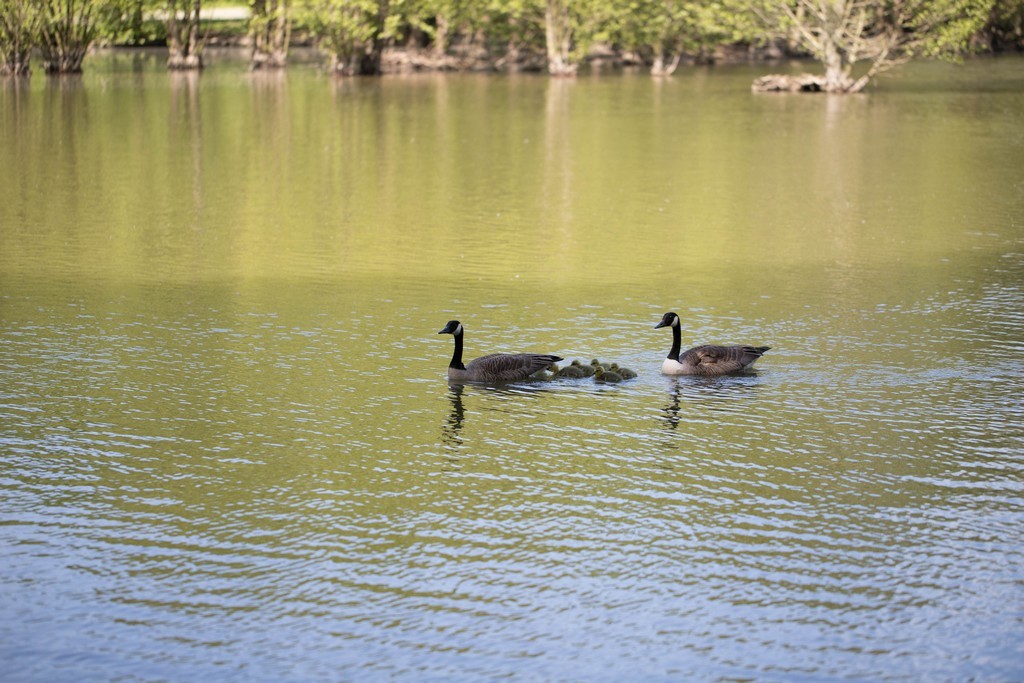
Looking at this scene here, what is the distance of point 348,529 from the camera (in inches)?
345

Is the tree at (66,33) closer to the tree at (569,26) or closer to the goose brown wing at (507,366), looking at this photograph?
the tree at (569,26)

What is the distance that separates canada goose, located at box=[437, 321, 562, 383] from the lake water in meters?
0.27

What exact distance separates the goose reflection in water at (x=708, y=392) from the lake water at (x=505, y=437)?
3 cm

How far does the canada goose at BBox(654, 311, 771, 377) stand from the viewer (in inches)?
479

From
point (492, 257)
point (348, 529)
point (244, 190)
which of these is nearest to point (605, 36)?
point (244, 190)

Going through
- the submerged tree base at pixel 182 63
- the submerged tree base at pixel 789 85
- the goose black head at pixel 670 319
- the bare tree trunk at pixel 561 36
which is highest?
the bare tree trunk at pixel 561 36

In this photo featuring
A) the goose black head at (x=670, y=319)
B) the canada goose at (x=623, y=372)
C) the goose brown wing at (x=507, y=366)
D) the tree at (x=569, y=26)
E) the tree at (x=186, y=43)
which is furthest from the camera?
the tree at (x=569, y=26)

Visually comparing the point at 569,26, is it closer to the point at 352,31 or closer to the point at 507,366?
the point at 352,31

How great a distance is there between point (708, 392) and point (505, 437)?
212 cm

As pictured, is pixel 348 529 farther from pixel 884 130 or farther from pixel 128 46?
pixel 128 46

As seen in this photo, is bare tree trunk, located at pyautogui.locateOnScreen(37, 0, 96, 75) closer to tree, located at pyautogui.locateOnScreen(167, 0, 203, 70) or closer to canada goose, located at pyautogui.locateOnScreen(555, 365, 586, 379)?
tree, located at pyautogui.locateOnScreen(167, 0, 203, 70)

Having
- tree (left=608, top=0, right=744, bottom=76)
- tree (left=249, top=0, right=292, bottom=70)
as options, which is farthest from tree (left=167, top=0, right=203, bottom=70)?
tree (left=608, top=0, right=744, bottom=76)

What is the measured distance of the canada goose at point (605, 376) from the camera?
12125mm

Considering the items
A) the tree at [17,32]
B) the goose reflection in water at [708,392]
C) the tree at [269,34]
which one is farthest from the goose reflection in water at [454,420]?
the tree at [269,34]
